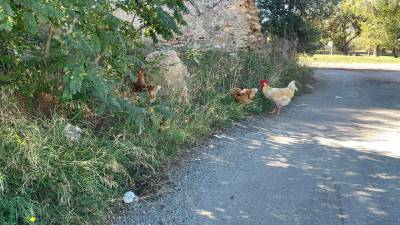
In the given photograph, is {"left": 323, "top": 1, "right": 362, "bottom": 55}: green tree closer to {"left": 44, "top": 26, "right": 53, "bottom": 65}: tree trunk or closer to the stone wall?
the stone wall

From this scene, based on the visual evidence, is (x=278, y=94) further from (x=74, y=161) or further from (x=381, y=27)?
(x=381, y=27)

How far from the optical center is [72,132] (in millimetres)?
5008

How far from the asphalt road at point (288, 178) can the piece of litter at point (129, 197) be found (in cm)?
9

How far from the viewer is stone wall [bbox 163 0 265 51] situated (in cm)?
1290

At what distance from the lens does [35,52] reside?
17.4 feet

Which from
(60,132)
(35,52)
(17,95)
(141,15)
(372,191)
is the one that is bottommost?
(372,191)

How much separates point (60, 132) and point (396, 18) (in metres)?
37.4

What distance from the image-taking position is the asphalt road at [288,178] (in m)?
4.49

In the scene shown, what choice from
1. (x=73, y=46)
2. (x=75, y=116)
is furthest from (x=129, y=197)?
(x=73, y=46)

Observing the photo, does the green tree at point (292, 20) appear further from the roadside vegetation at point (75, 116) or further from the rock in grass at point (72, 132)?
the rock in grass at point (72, 132)

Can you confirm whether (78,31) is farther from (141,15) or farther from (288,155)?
(288,155)

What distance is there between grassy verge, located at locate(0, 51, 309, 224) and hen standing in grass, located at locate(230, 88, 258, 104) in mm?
2132

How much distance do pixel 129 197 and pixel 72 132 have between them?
1.02 m

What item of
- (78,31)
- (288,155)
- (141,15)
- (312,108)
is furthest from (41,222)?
(312,108)
